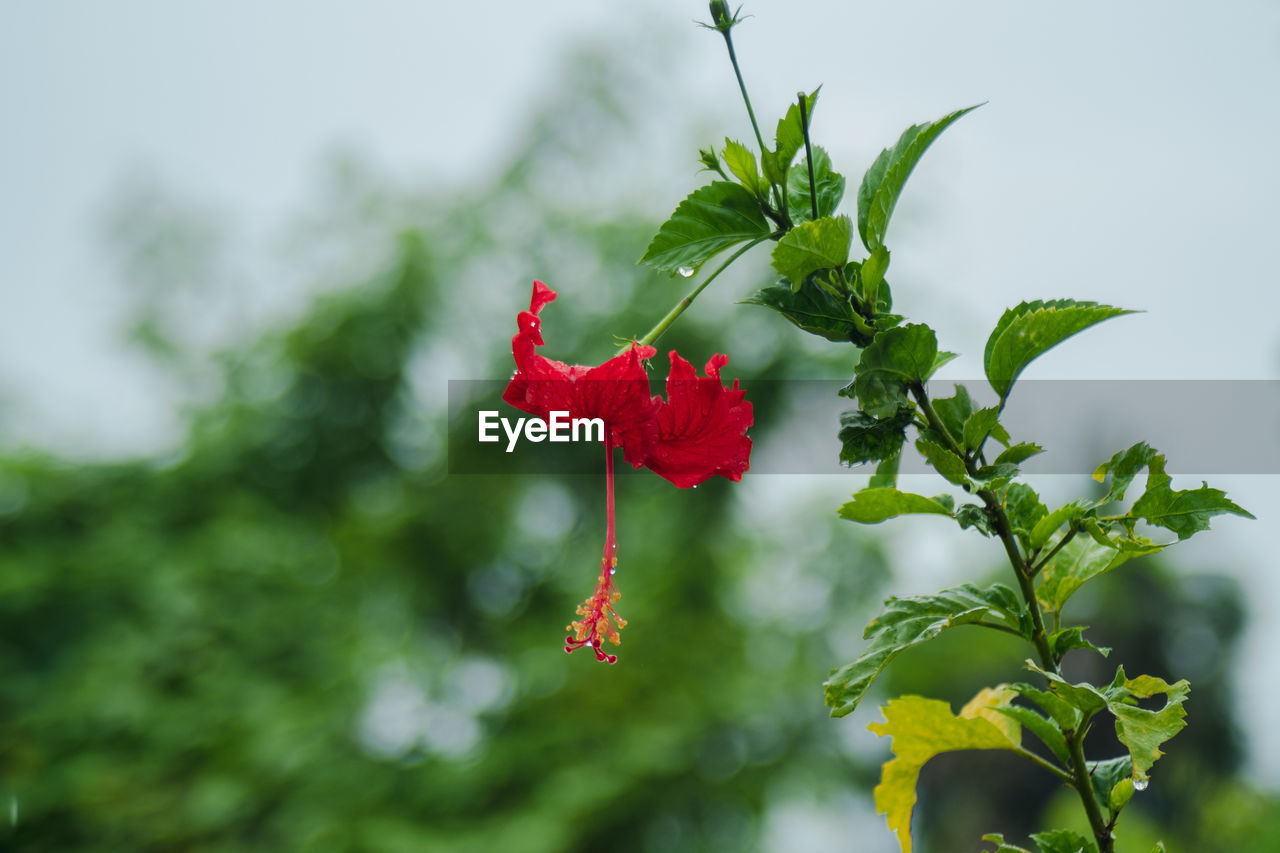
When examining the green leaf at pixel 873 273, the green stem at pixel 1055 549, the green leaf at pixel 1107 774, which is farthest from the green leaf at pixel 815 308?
the green leaf at pixel 1107 774

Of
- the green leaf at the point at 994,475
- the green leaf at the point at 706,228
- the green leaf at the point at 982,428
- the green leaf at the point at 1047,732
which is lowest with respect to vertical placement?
the green leaf at the point at 1047,732

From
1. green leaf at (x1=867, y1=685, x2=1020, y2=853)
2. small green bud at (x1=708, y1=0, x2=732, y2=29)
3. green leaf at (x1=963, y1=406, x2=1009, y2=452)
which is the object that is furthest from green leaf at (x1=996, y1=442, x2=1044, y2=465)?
small green bud at (x1=708, y1=0, x2=732, y2=29)

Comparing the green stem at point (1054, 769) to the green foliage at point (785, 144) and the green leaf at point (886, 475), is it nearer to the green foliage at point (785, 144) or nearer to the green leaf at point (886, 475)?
the green leaf at point (886, 475)

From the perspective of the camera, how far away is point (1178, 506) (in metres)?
0.38

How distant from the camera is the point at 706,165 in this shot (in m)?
0.44

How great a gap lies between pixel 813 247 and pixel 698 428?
0.12 metres

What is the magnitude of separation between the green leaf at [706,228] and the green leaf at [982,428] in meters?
A: 0.12

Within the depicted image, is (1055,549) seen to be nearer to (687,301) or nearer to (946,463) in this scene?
(946,463)

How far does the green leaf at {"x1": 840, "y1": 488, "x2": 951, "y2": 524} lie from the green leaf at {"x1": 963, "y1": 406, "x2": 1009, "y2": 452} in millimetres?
34

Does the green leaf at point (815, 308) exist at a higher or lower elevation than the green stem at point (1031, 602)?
higher

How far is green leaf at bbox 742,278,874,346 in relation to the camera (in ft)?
1.27

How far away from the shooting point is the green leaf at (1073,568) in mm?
425

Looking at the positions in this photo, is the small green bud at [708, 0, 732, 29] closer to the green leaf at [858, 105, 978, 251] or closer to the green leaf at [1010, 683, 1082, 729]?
the green leaf at [858, 105, 978, 251]

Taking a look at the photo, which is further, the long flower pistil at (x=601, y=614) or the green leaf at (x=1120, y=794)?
the long flower pistil at (x=601, y=614)
